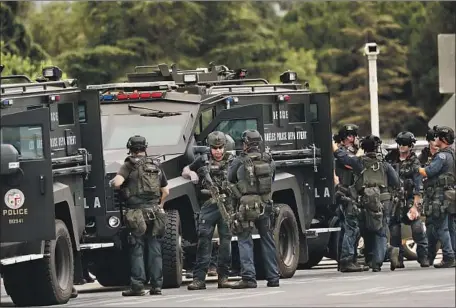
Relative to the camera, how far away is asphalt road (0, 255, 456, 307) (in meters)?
16.4

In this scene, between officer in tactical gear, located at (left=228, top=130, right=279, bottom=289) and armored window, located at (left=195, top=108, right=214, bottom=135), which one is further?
armored window, located at (left=195, top=108, right=214, bottom=135)

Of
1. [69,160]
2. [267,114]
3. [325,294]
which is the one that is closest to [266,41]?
[267,114]

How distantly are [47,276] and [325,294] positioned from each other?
2755 millimetres

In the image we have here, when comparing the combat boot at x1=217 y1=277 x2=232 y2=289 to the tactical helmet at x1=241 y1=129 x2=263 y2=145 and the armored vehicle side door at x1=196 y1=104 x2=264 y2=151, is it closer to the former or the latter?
the tactical helmet at x1=241 y1=129 x2=263 y2=145

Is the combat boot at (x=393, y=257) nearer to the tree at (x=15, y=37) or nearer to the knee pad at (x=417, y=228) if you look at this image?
the knee pad at (x=417, y=228)

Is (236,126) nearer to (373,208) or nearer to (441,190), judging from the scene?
(373,208)

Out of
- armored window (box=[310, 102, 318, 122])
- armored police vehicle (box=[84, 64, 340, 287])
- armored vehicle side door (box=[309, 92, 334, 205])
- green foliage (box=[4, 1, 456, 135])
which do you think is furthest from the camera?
green foliage (box=[4, 1, 456, 135])

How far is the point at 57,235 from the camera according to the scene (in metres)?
17.7

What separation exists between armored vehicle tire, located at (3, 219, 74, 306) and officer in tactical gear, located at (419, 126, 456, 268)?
209 inches

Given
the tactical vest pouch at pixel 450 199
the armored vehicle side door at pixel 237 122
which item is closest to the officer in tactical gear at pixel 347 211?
the tactical vest pouch at pixel 450 199

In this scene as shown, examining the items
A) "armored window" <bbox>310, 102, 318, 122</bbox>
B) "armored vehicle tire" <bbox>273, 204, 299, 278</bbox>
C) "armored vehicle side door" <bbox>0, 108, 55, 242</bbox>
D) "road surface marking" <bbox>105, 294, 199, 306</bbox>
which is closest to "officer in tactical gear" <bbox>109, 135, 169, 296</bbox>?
"road surface marking" <bbox>105, 294, 199, 306</bbox>

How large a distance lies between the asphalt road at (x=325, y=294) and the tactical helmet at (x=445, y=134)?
1.57 meters

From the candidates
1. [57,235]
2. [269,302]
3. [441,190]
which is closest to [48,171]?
[57,235]

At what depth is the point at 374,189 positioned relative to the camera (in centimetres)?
2092
